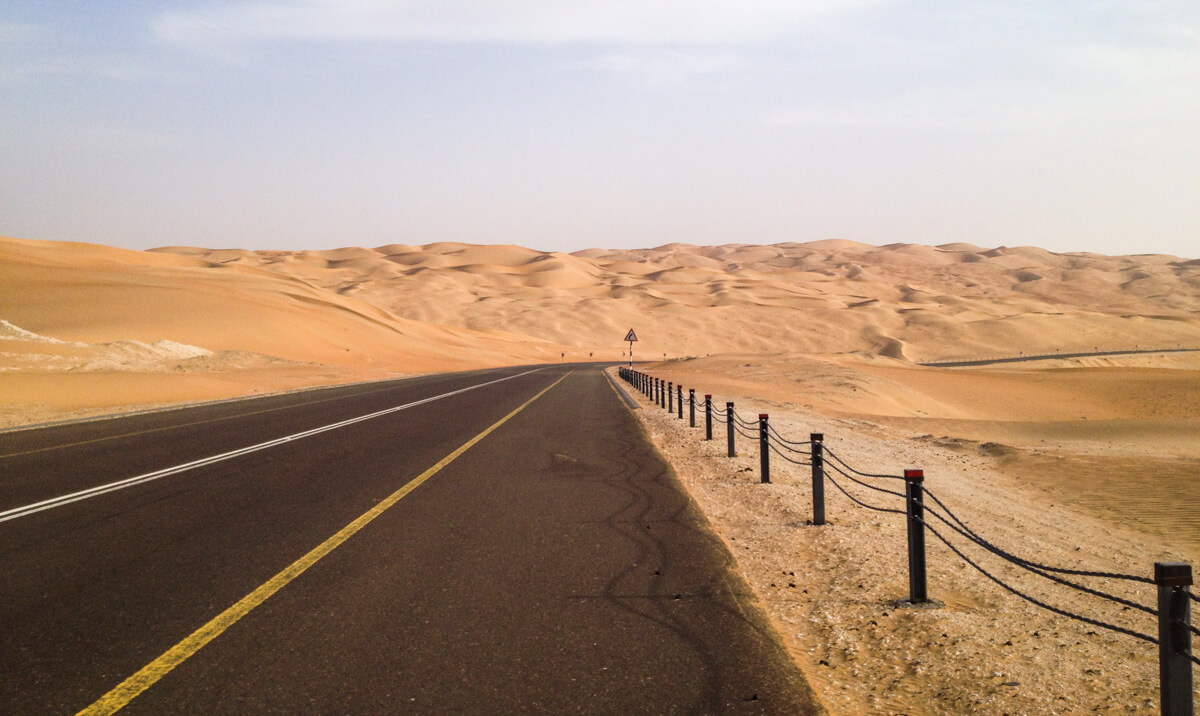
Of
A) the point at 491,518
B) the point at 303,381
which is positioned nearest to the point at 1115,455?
the point at 491,518

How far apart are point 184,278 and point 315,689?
93.9m

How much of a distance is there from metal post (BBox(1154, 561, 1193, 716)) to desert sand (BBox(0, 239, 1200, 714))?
0.68 m

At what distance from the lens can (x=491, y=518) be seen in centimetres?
883

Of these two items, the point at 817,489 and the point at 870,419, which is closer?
the point at 817,489

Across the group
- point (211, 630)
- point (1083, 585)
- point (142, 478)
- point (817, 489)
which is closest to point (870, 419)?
point (817, 489)

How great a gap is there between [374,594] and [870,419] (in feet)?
73.5

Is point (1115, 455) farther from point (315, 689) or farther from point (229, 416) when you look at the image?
point (229, 416)

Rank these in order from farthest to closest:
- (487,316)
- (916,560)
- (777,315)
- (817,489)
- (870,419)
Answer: (487,316) < (777,315) < (870,419) < (817,489) < (916,560)

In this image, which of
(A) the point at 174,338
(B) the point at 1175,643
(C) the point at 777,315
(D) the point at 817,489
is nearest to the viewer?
(B) the point at 1175,643

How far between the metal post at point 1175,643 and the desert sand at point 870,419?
26.7 inches

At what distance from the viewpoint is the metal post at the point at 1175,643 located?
385 centimetres

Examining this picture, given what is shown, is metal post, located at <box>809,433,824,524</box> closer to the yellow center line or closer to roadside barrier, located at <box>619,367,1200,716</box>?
roadside barrier, located at <box>619,367,1200,716</box>

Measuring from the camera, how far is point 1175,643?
12.8 ft

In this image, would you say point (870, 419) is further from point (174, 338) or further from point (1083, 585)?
point (174, 338)
